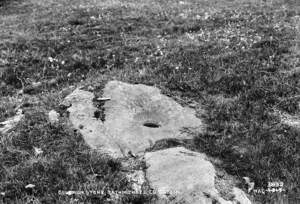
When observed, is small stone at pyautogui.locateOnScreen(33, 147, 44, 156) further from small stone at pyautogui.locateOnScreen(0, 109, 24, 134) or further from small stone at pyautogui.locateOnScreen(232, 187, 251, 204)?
small stone at pyautogui.locateOnScreen(232, 187, 251, 204)

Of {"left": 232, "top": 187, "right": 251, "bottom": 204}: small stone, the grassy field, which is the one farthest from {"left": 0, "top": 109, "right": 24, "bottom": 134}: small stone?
{"left": 232, "top": 187, "right": 251, "bottom": 204}: small stone

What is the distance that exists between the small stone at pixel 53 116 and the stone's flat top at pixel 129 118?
360 millimetres

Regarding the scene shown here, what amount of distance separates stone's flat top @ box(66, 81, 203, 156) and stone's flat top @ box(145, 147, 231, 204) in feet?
2.09

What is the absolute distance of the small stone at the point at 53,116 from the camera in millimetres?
9515

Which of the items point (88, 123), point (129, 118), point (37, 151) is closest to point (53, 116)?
point (88, 123)

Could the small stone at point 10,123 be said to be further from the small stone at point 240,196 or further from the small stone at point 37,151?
the small stone at point 240,196

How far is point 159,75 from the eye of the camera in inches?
480

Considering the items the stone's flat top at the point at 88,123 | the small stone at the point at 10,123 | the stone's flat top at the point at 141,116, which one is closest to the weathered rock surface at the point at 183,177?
the stone's flat top at the point at 141,116

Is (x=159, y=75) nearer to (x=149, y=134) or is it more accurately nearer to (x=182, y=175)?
(x=149, y=134)

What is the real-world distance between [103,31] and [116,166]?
10597mm

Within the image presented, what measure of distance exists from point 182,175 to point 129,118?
2686mm

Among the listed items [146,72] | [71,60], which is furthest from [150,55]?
[71,60]

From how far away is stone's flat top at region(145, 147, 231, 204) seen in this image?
22.5 feet

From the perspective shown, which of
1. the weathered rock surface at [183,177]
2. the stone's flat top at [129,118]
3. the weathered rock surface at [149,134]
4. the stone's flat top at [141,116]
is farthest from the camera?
the stone's flat top at [141,116]
